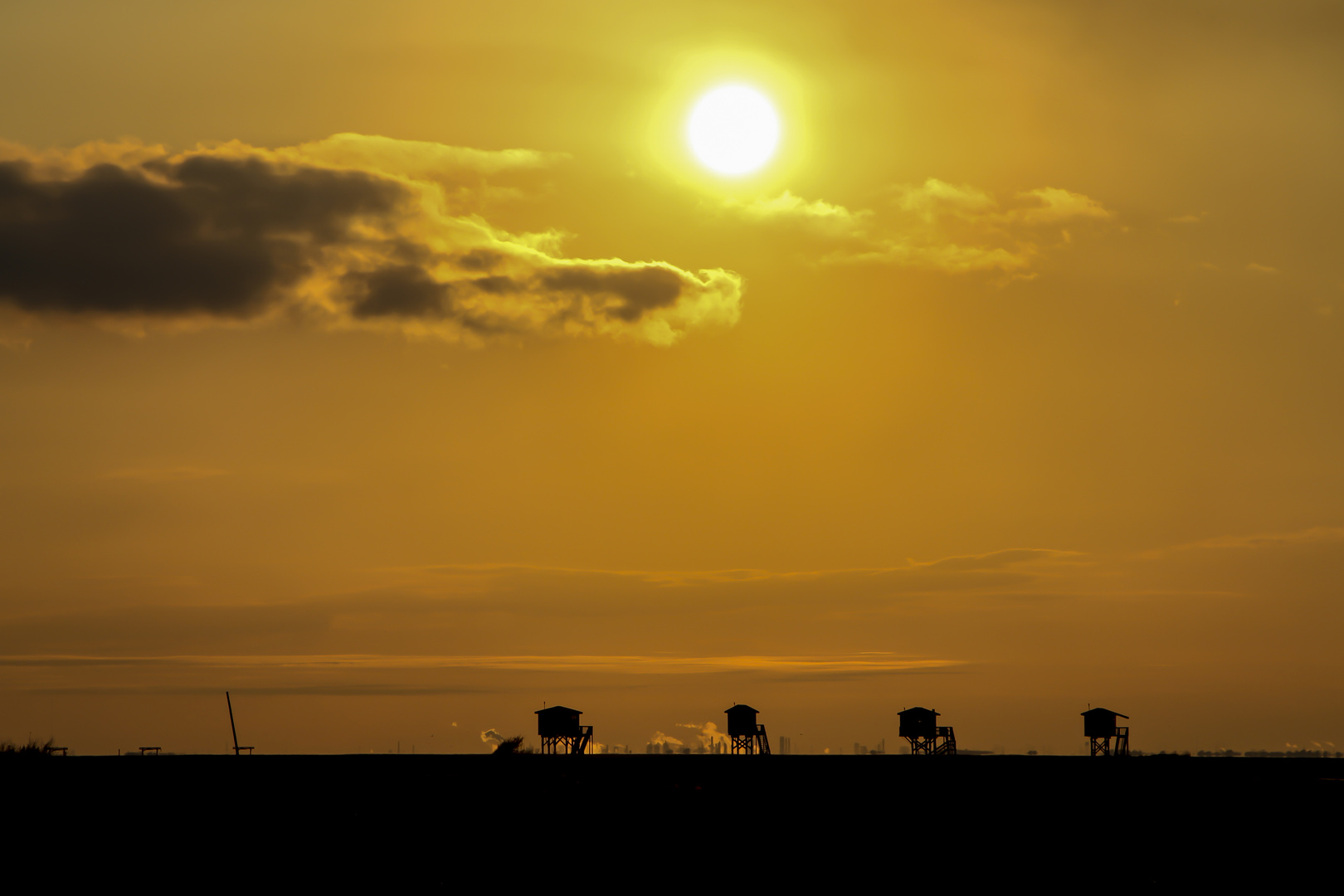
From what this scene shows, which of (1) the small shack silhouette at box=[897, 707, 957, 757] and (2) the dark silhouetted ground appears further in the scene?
(1) the small shack silhouette at box=[897, 707, 957, 757]

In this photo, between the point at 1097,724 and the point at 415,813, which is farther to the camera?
the point at 1097,724

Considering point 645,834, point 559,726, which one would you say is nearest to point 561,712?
point 559,726

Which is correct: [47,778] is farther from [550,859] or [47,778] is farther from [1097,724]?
[1097,724]

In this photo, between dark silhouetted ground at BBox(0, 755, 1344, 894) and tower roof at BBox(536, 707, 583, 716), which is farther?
tower roof at BBox(536, 707, 583, 716)

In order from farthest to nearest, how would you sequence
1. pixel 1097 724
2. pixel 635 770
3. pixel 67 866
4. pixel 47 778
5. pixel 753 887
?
1. pixel 1097 724
2. pixel 635 770
3. pixel 47 778
4. pixel 67 866
5. pixel 753 887

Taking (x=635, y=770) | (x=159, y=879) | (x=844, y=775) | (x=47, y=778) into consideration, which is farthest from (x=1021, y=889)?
(x=635, y=770)

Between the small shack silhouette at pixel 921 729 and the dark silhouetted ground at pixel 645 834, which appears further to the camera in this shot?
the small shack silhouette at pixel 921 729

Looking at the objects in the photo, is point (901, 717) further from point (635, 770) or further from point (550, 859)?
point (550, 859)

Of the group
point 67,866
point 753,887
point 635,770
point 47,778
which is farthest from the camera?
point 635,770

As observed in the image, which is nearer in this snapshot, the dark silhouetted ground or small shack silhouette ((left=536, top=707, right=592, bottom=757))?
the dark silhouetted ground

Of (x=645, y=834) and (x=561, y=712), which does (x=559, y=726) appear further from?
(x=645, y=834)

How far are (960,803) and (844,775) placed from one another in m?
32.3

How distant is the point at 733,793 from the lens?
6128 centimetres

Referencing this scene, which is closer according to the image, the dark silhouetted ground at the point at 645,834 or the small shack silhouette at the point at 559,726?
the dark silhouetted ground at the point at 645,834
